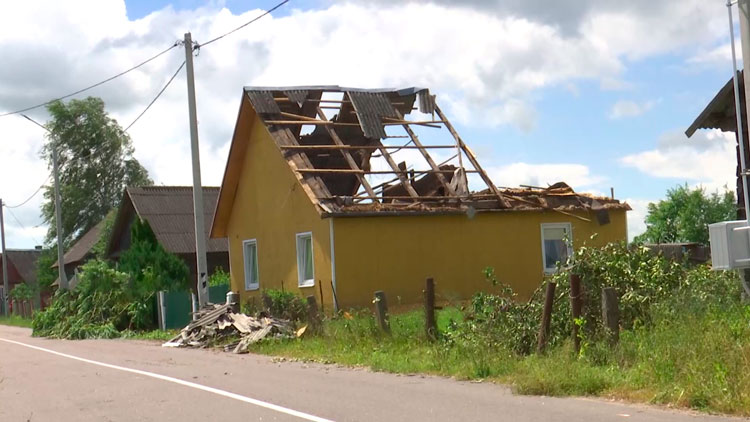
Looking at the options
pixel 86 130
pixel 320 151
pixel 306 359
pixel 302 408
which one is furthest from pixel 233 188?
pixel 86 130

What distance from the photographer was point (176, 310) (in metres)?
27.2

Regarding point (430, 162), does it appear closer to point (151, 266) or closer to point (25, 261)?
point (151, 266)

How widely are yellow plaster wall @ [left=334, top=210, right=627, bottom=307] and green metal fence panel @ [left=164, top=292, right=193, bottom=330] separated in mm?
6023

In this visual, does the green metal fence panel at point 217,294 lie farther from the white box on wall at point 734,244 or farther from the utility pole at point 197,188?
the white box on wall at point 734,244

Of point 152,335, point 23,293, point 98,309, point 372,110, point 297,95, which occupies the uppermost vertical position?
point 297,95

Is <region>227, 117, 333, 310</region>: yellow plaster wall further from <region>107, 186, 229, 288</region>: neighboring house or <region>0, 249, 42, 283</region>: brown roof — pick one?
<region>0, 249, 42, 283</region>: brown roof

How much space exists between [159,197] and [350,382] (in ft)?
99.7

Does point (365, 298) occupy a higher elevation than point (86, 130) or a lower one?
lower

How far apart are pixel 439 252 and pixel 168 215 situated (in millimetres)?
19161

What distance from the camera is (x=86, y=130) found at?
61781 millimetres

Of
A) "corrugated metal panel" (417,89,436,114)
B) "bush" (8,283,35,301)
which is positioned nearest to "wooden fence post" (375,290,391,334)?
"corrugated metal panel" (417,89,436,114)

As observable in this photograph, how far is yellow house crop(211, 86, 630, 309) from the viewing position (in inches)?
940

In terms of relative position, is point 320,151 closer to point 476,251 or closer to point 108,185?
point 476,251

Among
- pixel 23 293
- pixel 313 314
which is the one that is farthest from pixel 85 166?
pixel 313 314
